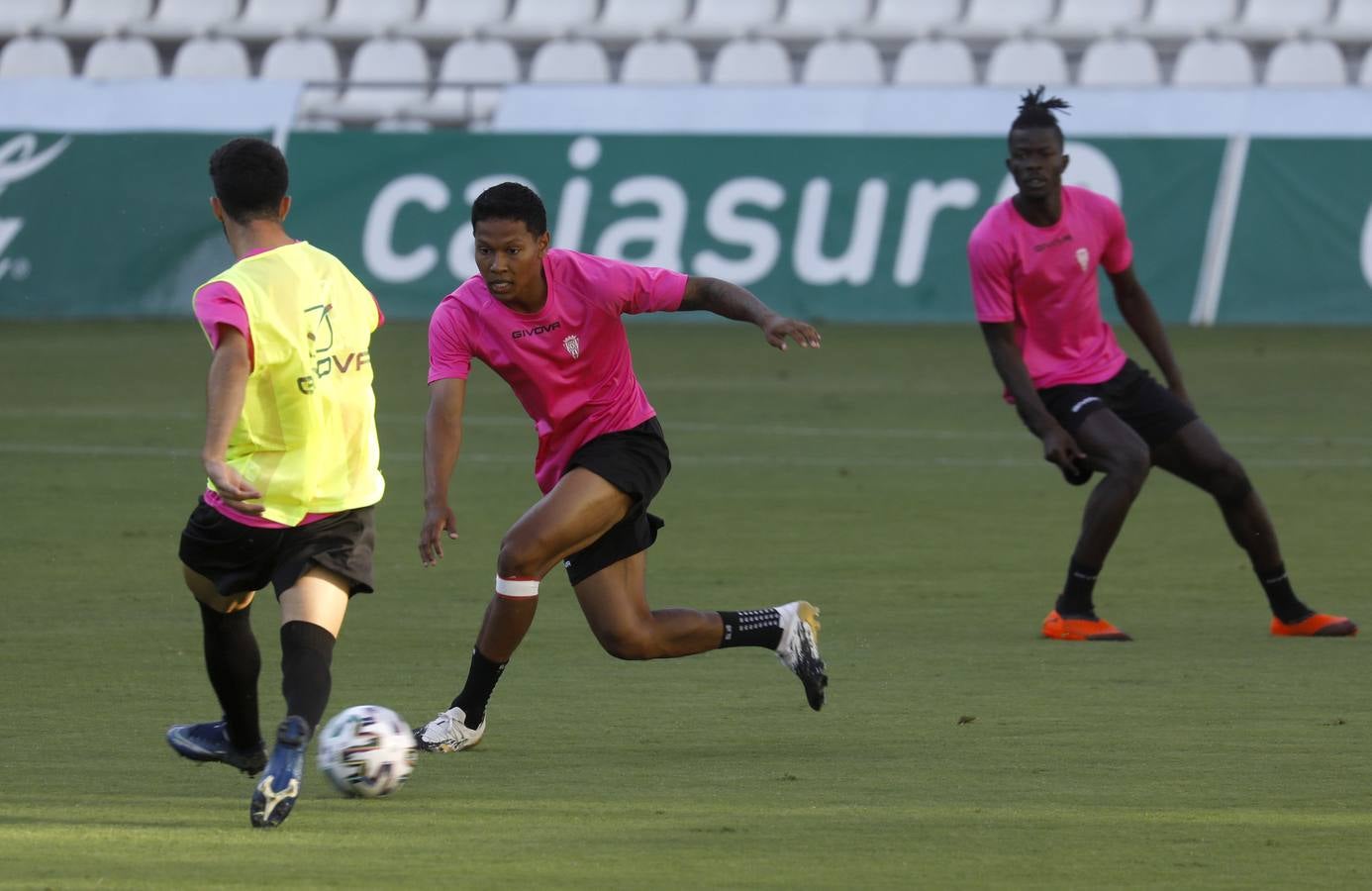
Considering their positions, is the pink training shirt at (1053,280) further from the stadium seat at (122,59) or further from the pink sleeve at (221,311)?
the stadium seat at (122,59)

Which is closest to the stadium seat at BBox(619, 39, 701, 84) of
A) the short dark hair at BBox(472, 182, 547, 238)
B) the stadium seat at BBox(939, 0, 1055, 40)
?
the stadium seat at BBox(939, 0, 1055, 40)

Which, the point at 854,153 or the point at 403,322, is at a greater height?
the point at 854,153

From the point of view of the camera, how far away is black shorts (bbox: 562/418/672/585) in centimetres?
736

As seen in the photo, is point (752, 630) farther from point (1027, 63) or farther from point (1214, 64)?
point (1214, 64)

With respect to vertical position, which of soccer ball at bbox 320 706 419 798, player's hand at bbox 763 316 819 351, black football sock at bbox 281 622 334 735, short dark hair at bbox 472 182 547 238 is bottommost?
soccer ball at bbox 320 706 419 798

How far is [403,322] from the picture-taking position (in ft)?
84.0

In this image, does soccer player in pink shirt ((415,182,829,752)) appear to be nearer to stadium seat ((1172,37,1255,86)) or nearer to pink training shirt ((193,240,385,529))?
pink training shirt ((193,240,385,529))

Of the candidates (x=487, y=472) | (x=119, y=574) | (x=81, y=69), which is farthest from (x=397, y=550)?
(x=81, y=69)

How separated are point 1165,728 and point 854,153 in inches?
694

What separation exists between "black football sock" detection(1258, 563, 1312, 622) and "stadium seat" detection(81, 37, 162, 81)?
24378mm

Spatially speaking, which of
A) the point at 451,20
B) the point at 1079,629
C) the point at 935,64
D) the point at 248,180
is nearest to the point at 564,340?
the point at 248,180

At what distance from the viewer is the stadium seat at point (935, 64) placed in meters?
30.0

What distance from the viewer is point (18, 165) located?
25.4 metres

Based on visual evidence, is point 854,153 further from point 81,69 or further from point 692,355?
point 81,69
